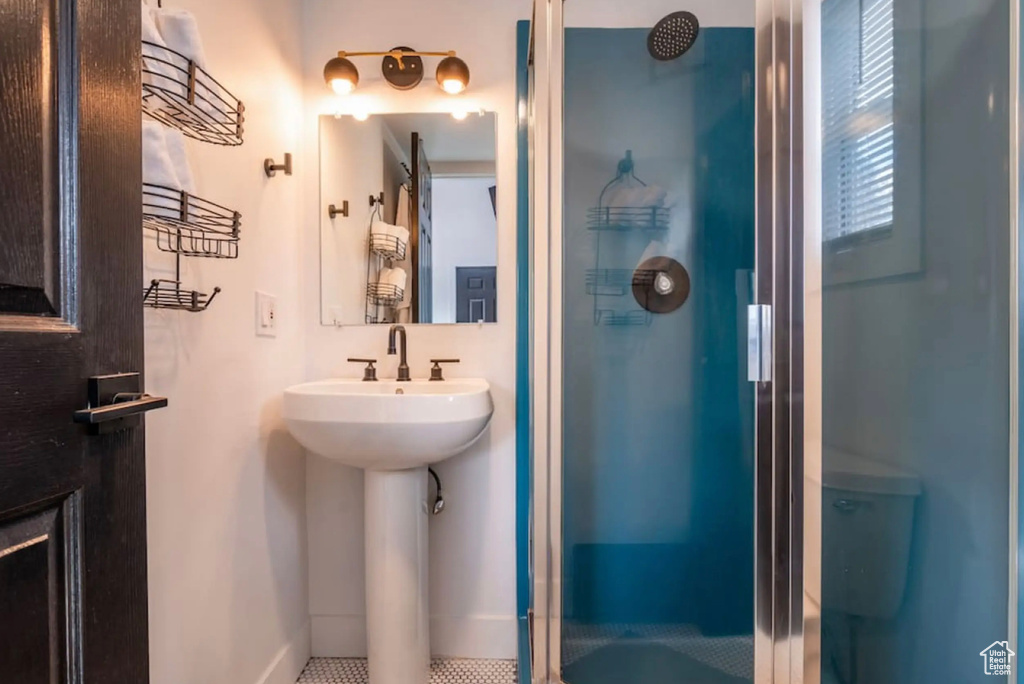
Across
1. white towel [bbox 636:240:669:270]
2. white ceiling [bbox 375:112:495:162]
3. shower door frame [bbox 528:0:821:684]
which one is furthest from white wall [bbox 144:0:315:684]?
shower door frame [bbox 528:0:821:684]

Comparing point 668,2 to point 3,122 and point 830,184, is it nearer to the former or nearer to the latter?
point 830,184

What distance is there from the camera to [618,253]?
1.39m

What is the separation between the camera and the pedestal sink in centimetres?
112

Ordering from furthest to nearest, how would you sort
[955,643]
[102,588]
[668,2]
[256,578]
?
[668,2]
[256,578]
[955,643]
[102,588]

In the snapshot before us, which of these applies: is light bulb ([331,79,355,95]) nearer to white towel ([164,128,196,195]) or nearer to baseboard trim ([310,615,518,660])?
white towel ([164,128,196,195])

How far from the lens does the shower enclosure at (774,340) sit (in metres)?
0.80

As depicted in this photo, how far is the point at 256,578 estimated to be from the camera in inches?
48.6

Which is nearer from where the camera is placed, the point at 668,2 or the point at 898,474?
the point at 898,474

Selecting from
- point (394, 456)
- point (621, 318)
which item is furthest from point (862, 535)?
point (394, 456)

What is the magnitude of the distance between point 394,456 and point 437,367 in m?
0.40

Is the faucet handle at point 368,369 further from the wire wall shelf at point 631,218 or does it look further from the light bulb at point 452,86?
the light bulb at point 452,86

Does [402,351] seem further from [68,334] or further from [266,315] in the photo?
[68,334]

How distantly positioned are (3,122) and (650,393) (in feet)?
4.49

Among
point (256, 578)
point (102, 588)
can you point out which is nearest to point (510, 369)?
point (256, 578)
